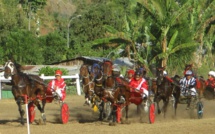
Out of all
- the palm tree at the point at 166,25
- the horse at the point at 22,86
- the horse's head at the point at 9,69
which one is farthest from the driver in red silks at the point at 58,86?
the palm tree at the point at 166,25

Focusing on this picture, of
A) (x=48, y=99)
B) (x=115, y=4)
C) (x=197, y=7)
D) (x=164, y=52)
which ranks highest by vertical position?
(x=115, y=4)

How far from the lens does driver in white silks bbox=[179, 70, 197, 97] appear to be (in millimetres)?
24016

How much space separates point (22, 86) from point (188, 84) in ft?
25.7

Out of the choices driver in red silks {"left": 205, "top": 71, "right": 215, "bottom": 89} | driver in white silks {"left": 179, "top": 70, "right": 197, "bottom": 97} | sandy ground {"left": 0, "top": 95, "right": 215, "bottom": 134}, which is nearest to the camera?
sandy ground {"left": 0, "top": 95, "right": 215, "bottom": 134}

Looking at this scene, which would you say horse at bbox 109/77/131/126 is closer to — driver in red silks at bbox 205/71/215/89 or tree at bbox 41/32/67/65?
driver in red silks at bbox 205/71/215/89

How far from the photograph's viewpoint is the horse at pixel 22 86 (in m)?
18.8

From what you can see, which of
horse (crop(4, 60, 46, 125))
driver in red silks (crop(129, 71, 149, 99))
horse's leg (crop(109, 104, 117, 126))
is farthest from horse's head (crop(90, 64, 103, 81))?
horse (crop(4, 60, 46, 125))

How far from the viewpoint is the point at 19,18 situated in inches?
2857

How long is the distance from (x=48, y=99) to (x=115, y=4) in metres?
69.3

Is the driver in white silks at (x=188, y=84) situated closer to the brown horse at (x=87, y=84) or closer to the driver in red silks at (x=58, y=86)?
the brown horse at (x=87, y=84)

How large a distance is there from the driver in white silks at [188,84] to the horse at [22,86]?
6531 millimetres

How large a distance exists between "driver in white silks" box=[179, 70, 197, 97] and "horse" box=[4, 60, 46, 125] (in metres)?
6.53

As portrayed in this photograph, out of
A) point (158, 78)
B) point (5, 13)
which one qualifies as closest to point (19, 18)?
point (5, 13)

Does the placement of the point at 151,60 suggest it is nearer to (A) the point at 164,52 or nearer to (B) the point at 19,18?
(A) the point at 164,52
